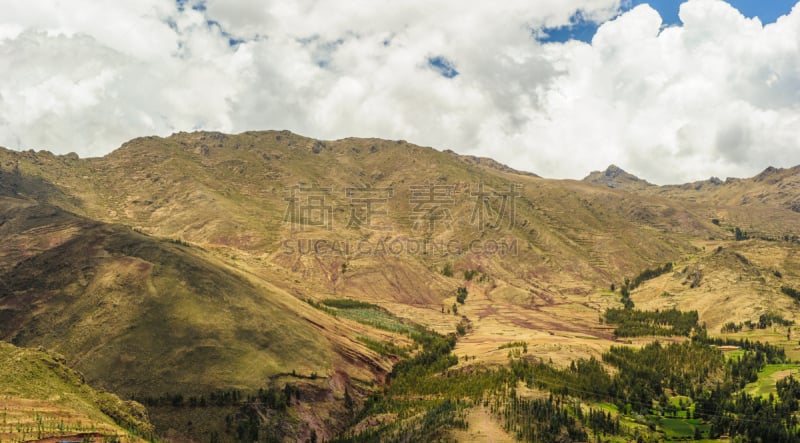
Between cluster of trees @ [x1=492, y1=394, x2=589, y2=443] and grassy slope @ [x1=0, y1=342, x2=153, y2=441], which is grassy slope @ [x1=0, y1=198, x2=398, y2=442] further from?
cluster of trees @ [x1=492, y1=394, x2=589, y2=443]

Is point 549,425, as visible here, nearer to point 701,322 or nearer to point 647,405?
point 647,405

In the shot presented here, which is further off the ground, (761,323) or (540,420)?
(761,323)

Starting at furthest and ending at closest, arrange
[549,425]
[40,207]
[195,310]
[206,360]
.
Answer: [40,207] → [195,310] → [206,360] → [549,425]

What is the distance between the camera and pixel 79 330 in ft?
323

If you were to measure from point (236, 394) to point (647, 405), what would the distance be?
83.9 metres

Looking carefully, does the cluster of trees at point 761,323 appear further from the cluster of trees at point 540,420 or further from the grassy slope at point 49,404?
the grassy slope at point 49,404

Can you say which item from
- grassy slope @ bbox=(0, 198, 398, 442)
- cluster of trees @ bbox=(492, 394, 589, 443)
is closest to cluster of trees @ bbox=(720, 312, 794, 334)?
cluster of trees @ bbox=(492, 394, 589, 443)

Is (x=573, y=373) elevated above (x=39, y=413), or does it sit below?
below

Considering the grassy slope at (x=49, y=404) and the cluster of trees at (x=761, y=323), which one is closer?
the grassy slope at (x=49, y=404)

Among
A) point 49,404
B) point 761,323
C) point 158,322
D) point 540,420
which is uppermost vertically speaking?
point 158,322

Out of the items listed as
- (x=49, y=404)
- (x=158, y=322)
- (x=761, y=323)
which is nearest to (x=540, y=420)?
(x=49, y=404)

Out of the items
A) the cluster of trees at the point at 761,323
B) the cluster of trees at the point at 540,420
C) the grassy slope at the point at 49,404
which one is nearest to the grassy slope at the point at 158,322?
the grassy slope at the point at 49,404

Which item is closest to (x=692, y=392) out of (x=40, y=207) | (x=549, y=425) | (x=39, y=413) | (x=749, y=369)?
(x=749, y=369)

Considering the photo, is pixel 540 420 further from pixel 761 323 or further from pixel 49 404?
pixel 761 323
